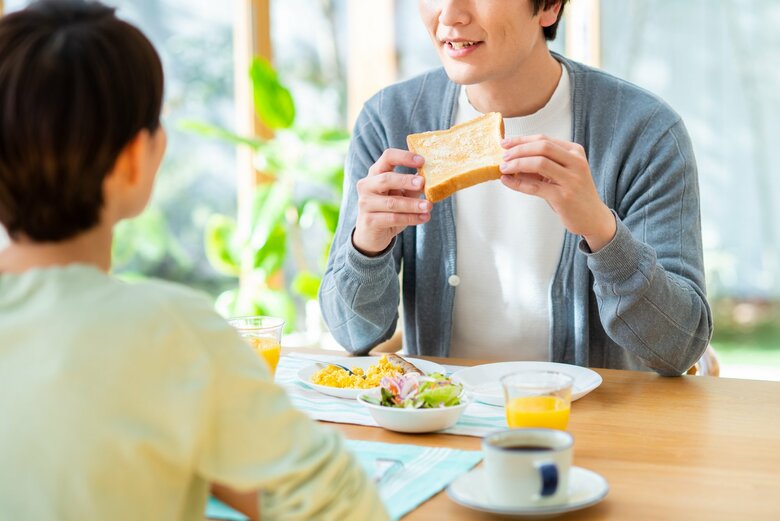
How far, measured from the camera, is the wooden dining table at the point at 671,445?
3.48ft

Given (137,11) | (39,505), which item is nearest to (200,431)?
(39,505)

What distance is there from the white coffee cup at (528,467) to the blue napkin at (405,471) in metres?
0.10

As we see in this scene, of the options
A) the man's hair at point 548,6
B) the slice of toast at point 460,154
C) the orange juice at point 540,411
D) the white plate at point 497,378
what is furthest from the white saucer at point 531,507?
the man's hair at point 548,6

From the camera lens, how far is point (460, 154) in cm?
181

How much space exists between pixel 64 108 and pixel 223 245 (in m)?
2.88

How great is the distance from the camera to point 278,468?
873 millimetres

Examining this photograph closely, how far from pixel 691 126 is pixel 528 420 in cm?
290

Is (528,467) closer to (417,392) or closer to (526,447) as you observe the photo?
(526,447)

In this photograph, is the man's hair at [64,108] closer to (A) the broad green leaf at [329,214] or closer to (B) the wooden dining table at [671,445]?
(B) the wooden dining table at [671,445]

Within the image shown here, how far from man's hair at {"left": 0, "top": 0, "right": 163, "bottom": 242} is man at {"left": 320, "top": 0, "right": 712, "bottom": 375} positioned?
748 mm

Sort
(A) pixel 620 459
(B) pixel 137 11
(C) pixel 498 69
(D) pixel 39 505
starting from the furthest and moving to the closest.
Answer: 1. (B) pixel 137 11
2. (C) pixel 498 69
3. (A) pixel 620 459
4. (D) pixel 39 505

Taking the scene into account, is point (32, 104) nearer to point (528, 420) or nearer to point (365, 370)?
point (528, 420)

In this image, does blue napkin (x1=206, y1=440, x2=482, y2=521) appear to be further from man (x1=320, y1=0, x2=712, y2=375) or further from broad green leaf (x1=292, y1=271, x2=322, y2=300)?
broad green leaf (x1=292, y1=271, x2=322, y2=300)

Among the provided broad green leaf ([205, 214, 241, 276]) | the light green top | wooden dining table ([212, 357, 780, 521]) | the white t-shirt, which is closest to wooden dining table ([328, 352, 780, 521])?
wooden dining table ([212, 357, 780, 521])
